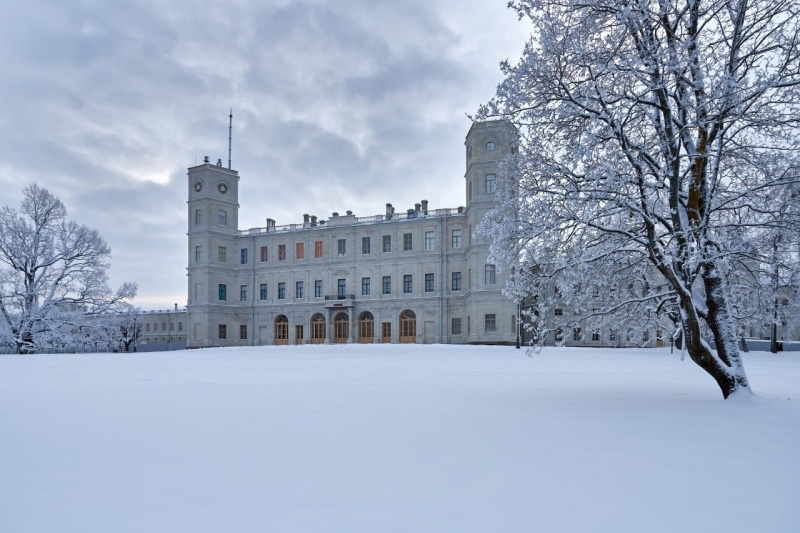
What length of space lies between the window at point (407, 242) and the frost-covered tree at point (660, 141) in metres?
38.1

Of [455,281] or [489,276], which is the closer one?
[489,276]

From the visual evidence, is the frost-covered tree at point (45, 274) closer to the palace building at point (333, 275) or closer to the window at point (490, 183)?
the palace building at point (333, 275)

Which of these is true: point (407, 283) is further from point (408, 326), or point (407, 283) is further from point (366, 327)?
point (366, 327)

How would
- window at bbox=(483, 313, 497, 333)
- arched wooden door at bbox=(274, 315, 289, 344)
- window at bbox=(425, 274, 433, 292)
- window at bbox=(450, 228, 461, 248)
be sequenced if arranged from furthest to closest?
arched wooden door at bbox=(274, 315, 289, 344) < window at bbox=(425, 274, 433, 292) < window at bbox=(450, 228, 461, 248) < window at bbox=(483, 313, 497, 333)

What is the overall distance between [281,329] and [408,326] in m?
13.4

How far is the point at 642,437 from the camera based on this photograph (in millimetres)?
5941

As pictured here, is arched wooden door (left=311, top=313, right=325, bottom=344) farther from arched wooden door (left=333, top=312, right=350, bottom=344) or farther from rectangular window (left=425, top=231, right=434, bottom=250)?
rectangular window (left=425, top=231, right=434, bottom=250)

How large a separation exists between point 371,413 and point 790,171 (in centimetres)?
753

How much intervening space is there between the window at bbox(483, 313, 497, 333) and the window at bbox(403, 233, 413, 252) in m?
10.7

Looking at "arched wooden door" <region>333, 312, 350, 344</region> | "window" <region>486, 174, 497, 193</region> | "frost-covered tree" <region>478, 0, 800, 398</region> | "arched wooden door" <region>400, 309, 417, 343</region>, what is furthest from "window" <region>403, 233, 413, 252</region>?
"frost-covered tree" <region>478, 0, 800, 398</region>

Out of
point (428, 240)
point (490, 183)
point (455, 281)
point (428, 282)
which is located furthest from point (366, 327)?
point (490, 183)

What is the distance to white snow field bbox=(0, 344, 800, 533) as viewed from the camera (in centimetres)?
348

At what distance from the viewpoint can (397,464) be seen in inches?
186

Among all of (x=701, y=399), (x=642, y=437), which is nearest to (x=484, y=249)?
(x=701, y=399)
